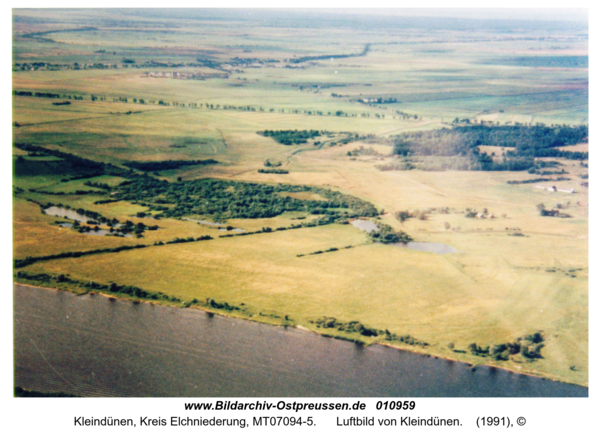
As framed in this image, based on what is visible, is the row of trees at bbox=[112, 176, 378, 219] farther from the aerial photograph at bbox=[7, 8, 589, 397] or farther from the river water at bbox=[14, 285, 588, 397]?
the river water at bbox=[14, 285, 588, 397]

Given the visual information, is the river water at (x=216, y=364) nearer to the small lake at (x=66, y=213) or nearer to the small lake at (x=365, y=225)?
the small lake at (x=66, y=213)

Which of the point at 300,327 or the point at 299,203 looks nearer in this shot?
the point at 300,327

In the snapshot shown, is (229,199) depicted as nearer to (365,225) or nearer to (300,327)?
(365,225)

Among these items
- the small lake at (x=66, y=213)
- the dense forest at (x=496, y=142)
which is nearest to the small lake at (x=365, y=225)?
the dense forest at (x=496, y=142)

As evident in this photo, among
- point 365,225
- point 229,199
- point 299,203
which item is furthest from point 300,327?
point 229,199

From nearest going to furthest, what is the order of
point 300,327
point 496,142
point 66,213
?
point 300,327, point 66,213, point 496,142

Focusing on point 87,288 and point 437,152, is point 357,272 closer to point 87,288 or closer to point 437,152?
point 87,288
